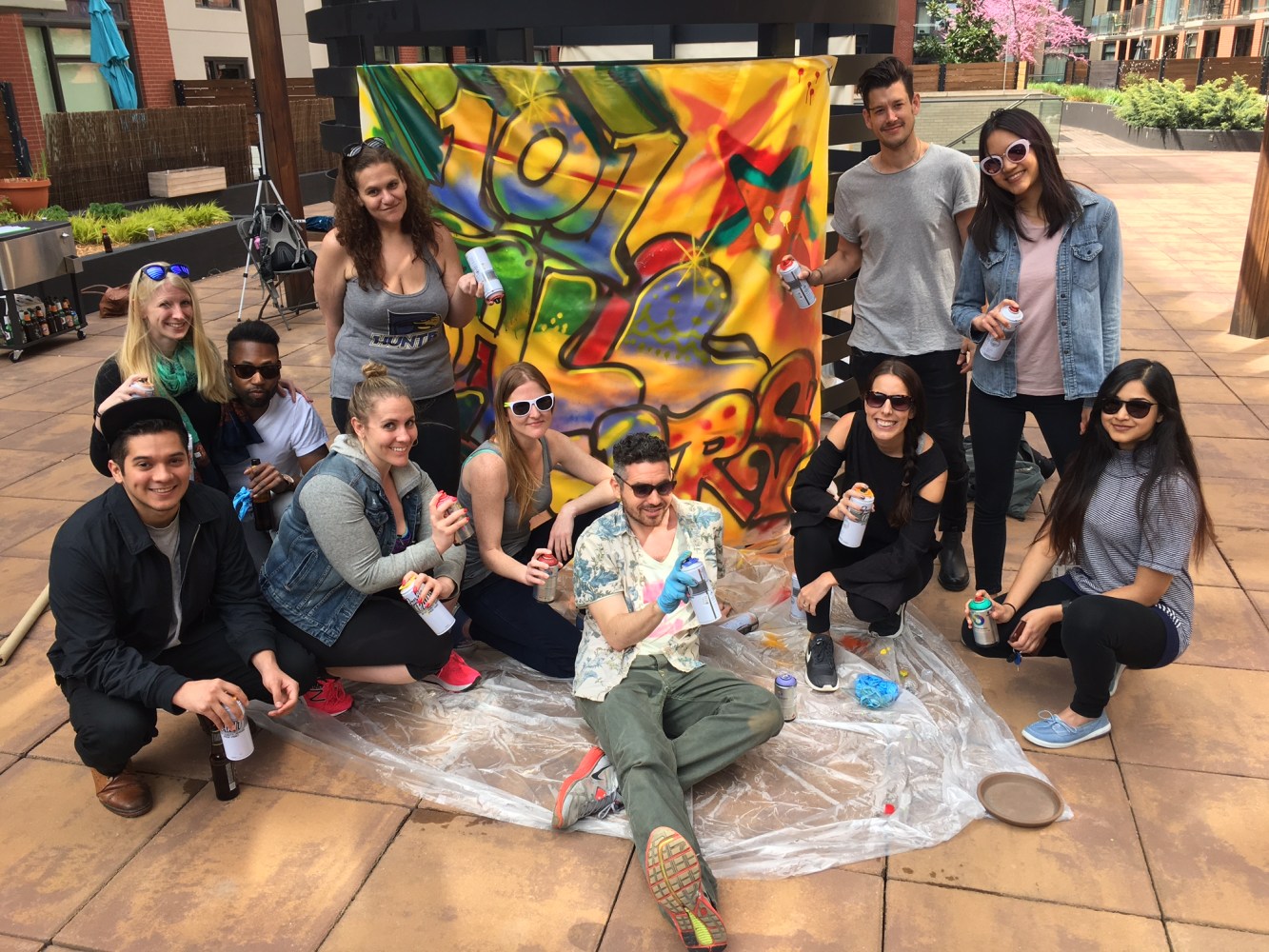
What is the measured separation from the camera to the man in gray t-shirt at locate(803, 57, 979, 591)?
13.2 feet

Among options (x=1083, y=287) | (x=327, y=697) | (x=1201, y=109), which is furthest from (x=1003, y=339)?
(x=1201, y=109)

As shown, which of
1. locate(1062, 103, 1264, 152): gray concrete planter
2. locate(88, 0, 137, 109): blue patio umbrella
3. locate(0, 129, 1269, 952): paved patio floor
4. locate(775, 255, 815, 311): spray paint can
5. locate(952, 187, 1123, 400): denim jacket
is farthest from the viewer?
locate(1062, 103, 1264, 152): gray concrete planter

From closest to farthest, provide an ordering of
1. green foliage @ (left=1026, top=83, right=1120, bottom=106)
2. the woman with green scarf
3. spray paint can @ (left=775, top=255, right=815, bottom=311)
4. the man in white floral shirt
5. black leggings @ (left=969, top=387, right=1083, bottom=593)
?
1. the man in white floral shirt
2. the woman with green scarf
3. black leggings @ (left=969, top=387, right=1083, bottom=593)
4. spray paint can @ (left=775, top=255, right=815, bottom=311)
5. green foliage @ (left=1026, top=83, right=1120, bottom=106)

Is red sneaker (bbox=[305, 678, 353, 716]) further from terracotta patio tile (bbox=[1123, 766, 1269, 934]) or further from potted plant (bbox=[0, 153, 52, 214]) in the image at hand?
potted plant (bbox=[0, 153, 52, 214])

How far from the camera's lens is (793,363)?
188 inches

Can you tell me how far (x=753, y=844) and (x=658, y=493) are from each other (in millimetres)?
1051

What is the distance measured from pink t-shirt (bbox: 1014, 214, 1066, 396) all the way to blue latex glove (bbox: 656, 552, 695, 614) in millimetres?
1586

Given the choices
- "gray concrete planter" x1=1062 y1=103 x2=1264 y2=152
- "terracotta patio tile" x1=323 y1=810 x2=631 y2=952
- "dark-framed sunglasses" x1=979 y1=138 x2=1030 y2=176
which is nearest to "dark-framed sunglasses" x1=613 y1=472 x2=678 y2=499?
"terracotta patio tile" x1=323 y1=810 x2=631 y2=952

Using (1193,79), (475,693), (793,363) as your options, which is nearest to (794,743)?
(475,693)

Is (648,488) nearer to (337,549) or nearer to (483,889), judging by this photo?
(337,549)

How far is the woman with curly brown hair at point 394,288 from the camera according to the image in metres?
3.92

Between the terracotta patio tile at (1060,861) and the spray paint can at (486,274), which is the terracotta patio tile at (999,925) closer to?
the terracotta patio tile at (1060,861)

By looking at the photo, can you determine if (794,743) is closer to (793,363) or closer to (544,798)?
(544,798)

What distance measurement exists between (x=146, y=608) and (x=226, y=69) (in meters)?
20.4
